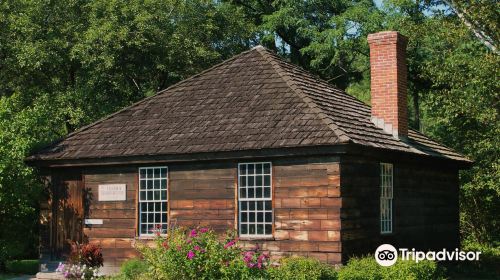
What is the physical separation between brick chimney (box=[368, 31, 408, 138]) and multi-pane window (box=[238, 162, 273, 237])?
Answer: 4289mm

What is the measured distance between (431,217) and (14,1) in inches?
711

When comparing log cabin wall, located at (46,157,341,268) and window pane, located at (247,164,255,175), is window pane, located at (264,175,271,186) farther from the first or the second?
window pane, located at (247,164,255,175)

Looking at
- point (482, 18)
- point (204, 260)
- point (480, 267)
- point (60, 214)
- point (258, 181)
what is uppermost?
point (482, 18)

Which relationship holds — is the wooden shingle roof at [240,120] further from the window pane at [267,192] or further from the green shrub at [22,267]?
the green shrub at [22,267]

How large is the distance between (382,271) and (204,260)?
3.61m

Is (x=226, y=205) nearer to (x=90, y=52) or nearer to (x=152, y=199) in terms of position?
(x=152, y=199)

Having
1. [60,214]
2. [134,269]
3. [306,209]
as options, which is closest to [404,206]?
[306,209]

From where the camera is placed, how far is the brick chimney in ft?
60.5

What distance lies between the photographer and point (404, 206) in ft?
60.3

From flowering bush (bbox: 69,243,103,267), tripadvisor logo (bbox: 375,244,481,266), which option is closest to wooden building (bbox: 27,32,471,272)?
tripadvisor logo (bbox: 375,244,481,266)

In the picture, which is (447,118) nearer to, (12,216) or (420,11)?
(420,11)

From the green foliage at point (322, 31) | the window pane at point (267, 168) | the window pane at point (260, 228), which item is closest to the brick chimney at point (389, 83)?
the window pane at point (267, 168)

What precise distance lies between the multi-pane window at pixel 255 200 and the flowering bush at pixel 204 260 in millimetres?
2782

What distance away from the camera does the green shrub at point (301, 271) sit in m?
13.0
